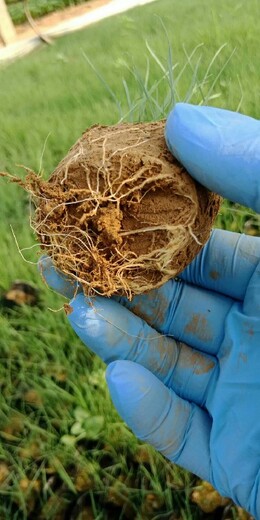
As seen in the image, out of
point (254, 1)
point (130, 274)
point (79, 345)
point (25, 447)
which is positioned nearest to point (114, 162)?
point (130, 274)

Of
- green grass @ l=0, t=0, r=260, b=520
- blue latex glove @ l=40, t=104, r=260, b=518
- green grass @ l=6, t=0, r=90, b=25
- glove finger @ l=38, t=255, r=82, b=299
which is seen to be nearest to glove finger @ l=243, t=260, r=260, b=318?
blue latex glove @ l=40, t=104, r=260, b=518

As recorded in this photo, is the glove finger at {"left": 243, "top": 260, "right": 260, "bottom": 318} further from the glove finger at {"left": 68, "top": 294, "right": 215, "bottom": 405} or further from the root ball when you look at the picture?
the root ball

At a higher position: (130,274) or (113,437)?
(130,274)

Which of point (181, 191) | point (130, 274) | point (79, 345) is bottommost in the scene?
point (79, 345)

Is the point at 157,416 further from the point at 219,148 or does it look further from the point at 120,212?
the point at 219,148

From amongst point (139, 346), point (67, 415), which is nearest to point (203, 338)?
point (139, 346)

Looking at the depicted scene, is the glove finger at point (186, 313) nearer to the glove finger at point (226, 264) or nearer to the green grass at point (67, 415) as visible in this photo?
the glove finger at point (226, 264)

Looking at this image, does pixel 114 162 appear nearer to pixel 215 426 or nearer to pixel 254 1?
pixel 215 426
